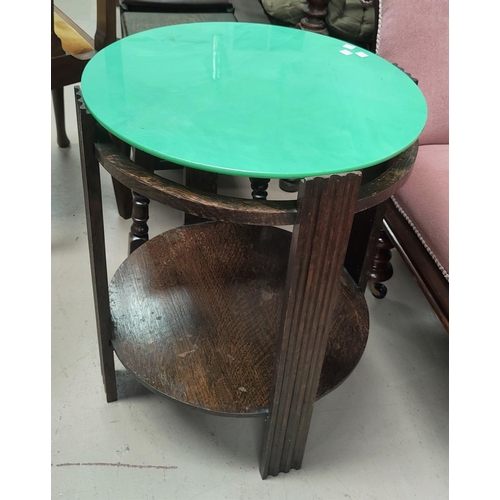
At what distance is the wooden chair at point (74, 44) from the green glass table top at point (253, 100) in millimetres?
463

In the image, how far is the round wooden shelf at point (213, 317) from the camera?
3.39 ft

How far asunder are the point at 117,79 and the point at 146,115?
0.14m

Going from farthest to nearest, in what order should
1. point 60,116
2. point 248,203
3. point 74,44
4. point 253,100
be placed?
point 60,116 < point 74,44 < point 253,100 < point 248,203

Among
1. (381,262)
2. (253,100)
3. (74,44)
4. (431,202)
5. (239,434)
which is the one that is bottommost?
(239,434)

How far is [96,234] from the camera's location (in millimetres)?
980

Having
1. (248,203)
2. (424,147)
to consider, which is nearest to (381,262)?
(424,147)

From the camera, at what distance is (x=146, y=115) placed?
843mm

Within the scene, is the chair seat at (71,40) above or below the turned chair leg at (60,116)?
above

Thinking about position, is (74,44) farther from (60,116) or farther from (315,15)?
(315,15)

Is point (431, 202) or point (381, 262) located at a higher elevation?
point (431, 202)

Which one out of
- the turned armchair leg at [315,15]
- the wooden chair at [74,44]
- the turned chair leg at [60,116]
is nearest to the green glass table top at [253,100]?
the wooden chair at [74,44]

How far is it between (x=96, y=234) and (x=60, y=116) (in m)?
1.11

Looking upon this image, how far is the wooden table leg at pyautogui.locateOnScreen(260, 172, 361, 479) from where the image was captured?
0.75 m

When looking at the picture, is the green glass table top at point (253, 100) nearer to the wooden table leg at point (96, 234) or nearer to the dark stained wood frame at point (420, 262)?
the wooden table leg at point (96, 234)
